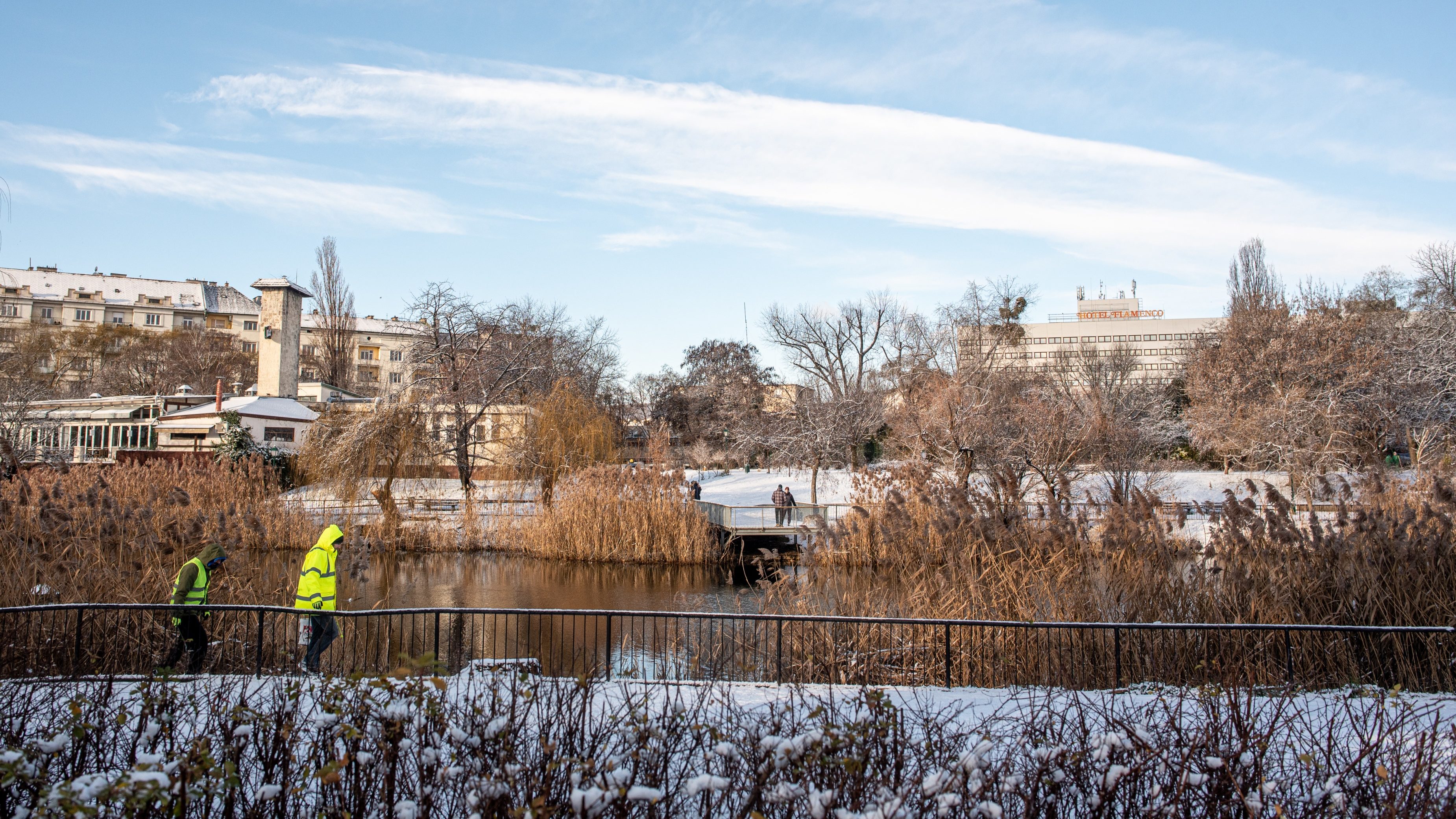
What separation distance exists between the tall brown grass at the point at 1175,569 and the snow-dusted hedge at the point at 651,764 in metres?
4.82

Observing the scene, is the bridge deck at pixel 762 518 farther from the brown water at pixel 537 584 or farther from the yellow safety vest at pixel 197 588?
the yellow safety vest at pixel 197 588

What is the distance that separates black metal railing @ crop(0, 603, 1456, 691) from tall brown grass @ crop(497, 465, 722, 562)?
13003 millimetres

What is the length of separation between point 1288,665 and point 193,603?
10062 millimetres

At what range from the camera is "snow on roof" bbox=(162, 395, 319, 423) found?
4075 centimetres

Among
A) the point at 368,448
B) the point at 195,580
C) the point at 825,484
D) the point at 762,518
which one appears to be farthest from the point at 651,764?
the point at 825,484

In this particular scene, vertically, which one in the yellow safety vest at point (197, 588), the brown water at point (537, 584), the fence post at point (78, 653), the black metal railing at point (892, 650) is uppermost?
the yellow safety vest at point (197, 588)

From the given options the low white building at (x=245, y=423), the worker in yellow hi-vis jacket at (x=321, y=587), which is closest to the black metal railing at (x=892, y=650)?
the worker in yellow hi-vis jacket at (x=321, y=587)

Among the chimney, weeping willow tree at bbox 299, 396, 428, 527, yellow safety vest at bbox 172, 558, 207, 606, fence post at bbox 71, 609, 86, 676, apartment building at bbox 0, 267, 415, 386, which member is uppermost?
apartment building at bbox 0, 267, 415, 386

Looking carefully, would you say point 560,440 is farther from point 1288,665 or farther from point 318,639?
point 1288,665

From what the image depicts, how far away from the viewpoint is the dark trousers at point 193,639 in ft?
28.7

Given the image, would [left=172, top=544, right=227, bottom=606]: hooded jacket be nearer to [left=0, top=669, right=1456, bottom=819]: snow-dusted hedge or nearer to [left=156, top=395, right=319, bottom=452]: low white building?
[left=0, top=669, right=1456, bottom=819]: snow-dusted hedge

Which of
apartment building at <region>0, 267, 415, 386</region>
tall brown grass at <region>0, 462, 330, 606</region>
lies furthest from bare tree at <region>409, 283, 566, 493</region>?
apartment building at <region>0, 267, 415, 386</region>

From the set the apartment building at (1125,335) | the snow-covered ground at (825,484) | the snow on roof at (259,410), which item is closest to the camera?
the snow-covered ground at (825,484)

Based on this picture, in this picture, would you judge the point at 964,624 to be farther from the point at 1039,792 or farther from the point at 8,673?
the point at 8,673
